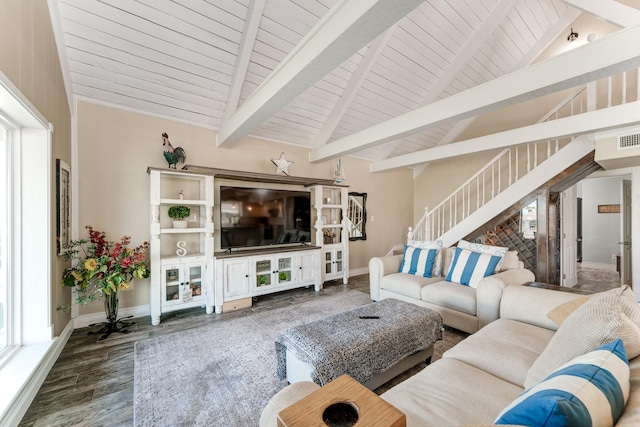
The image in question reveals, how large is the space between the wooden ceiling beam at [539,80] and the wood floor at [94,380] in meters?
A: 3.26

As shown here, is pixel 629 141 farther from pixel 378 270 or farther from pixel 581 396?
pixel 581 396

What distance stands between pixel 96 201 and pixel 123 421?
2.41 metres

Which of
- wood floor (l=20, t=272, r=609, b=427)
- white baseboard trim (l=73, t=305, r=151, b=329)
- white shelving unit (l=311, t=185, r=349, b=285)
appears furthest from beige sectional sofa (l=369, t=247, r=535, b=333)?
white baseboard trim (l=73, t=305, r=151, b=329)

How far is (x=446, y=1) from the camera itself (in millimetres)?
3367

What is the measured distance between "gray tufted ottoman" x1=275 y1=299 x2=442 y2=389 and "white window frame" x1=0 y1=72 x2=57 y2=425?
1.90m

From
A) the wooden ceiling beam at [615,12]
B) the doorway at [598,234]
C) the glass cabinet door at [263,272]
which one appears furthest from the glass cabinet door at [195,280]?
the doorway at [598,234]

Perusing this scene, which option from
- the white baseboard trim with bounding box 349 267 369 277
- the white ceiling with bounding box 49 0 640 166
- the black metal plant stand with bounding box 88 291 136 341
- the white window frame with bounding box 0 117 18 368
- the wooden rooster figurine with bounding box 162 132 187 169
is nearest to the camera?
the white window frame with bounding box 0 117 18 368

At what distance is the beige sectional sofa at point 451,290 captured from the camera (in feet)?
8.18

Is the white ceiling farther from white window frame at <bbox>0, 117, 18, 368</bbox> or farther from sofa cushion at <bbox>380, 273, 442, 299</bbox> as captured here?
sofa cushion at <bbox>380, 273, 442, 299</bbox>

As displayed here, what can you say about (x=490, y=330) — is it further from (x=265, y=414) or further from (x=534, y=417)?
(x=265, y=414)

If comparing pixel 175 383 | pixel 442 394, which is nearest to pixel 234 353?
pixel 175 383

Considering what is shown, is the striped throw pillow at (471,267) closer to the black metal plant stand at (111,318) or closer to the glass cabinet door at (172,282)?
the glass cabinet door at (172,282)

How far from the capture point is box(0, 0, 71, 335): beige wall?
1667 mm

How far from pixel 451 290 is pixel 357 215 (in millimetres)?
2881
